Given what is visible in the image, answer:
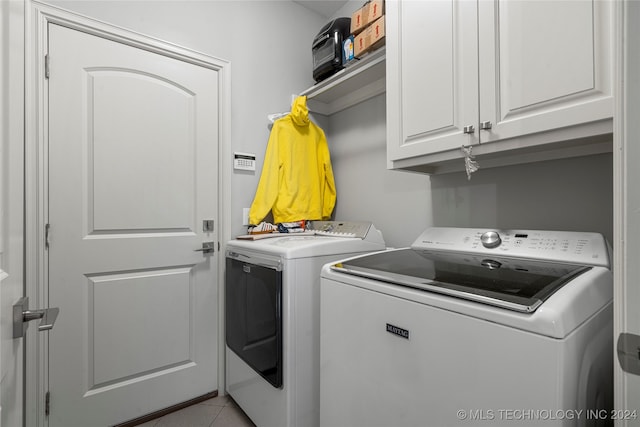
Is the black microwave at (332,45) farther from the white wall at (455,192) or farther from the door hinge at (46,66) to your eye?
the door hinge at (46,66)

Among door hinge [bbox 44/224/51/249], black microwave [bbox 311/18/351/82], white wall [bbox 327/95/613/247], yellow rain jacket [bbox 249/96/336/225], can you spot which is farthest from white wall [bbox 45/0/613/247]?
door hinge [bbox 44/224/51/249]

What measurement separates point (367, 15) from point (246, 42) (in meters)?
0.90

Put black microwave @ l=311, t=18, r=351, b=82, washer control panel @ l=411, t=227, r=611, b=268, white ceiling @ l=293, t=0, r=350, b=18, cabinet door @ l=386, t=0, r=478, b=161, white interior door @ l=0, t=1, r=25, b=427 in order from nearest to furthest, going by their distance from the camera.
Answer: white interior door @ l=0, t=1, r=25, b=427, washer control panel @ l=411, t=227, r=611, b=268, cabinet door @ l=386, t=0, r=478, b=161, black microwave @ l=311, t=18, r=351, b=82, white ceiling @ l=293, t=0, r=350, b=18

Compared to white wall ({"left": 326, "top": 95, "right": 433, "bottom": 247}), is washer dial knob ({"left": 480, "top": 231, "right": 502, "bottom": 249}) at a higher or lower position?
lower

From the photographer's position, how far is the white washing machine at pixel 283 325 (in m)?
1.38

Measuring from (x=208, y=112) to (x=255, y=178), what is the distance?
0.52 m

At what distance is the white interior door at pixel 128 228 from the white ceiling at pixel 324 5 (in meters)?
1.01

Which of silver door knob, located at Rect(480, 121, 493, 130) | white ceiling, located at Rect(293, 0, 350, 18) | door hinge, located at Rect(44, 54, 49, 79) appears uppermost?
white ceiling, located at Rect(293, 0, 350, 18)

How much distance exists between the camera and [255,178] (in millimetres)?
2125

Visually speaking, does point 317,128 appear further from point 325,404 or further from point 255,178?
point 325,404

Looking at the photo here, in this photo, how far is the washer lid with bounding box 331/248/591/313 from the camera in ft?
2.48

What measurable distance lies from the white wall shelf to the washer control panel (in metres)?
1.00

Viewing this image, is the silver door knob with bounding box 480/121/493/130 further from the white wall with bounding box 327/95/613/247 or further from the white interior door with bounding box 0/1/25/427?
the white interior door with bounding box 0/1/25/427

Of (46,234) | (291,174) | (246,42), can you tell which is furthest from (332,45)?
(46,234)
